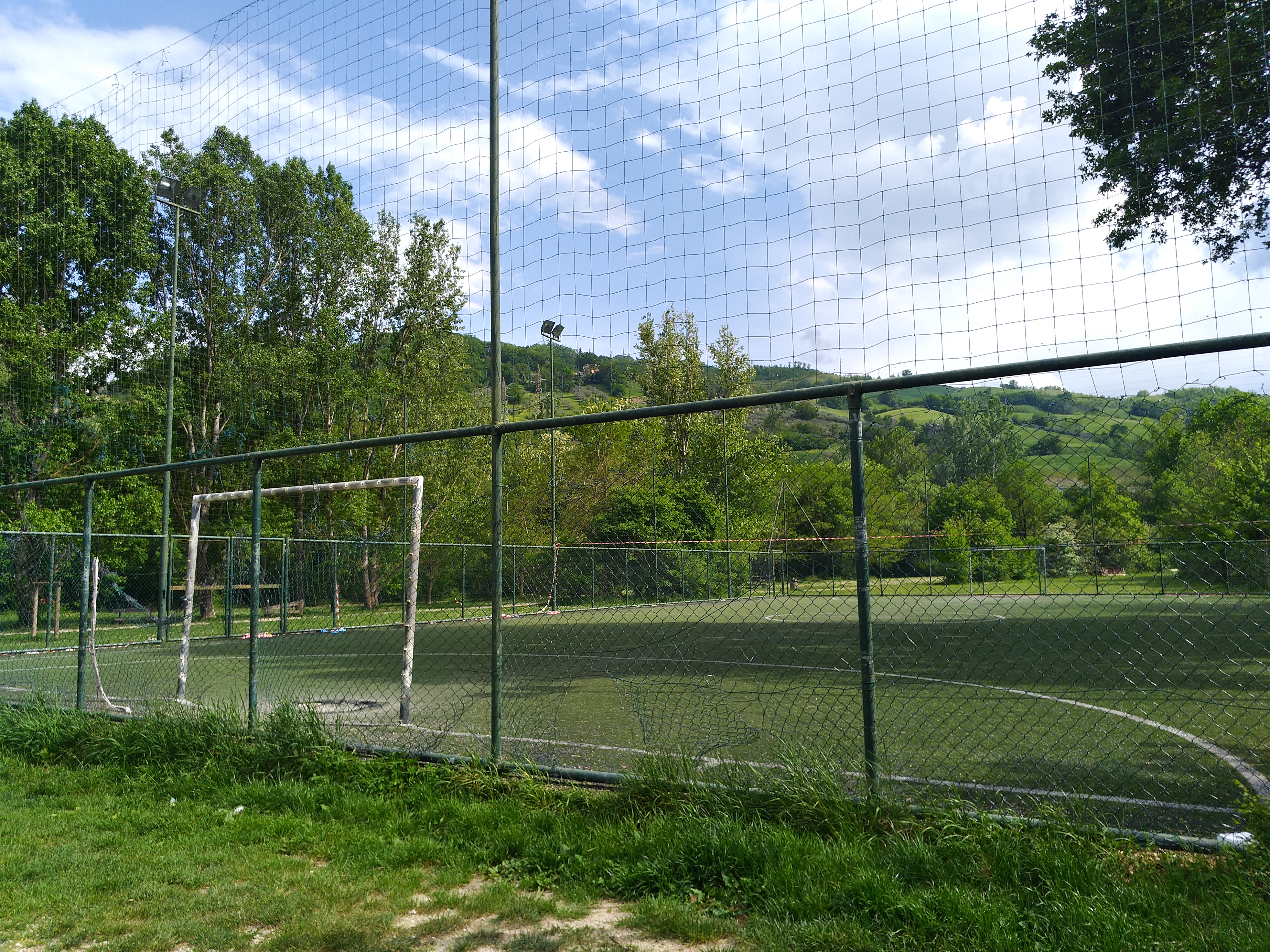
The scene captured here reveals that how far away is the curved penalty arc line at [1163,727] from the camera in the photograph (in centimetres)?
505

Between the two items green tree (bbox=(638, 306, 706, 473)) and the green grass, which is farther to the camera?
green tree (bbox=(638, 306, 706, 473))

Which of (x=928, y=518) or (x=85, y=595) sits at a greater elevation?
(x=928, y=518)

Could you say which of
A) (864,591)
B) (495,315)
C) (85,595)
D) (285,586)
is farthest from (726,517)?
(864,591)

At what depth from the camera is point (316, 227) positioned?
75.6 ft

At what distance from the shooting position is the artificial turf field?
18.0 feet

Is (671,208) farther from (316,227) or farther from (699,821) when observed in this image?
(316,227)

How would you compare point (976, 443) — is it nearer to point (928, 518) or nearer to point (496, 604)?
point (928, 518)

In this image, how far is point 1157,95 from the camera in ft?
14.3

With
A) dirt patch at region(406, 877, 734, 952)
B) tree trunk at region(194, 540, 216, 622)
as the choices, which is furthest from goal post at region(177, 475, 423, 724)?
tree trunk at region(194, 540, 216, 622)

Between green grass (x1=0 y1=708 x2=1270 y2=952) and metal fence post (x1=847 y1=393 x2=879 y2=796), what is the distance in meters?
0.22

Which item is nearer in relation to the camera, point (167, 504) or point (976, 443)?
point (976, 443)

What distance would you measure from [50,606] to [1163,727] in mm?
16893

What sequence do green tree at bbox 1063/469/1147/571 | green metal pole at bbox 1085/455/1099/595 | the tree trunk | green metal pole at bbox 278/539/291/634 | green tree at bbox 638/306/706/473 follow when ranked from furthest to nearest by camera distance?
green tree at bbox 638/306/706/473, the tree trunk, green metal pole at bbox 278/539/291/634, green tree at bbox 1063/469/1147/571, green metal pole at bbox 1085/455/1099/595

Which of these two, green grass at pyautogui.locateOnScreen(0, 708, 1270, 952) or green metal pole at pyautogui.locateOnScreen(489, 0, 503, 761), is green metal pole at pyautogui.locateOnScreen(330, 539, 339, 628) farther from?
green grass at pyautogui.locateOnScreen(0, 708, 1270, 952)
